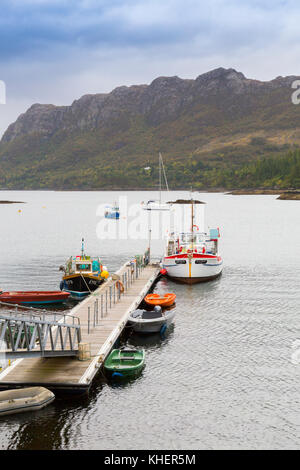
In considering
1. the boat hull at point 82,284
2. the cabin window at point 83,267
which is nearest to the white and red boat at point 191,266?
the boat hull at point 82,284

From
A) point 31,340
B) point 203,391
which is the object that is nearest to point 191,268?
point 203,391

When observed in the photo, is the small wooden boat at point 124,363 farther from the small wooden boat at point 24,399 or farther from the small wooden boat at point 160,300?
the small wooden boat at point 160,300

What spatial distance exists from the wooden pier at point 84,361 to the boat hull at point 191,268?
13.6 metres

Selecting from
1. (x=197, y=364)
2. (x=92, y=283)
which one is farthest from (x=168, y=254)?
(x=197, y=364)

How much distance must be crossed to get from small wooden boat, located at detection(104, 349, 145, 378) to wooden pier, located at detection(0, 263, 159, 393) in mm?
534

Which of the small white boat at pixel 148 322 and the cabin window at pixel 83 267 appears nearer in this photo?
the small white boat at pixel 148 322

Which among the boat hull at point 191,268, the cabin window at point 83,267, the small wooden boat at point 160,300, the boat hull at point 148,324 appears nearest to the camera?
the boat hull at point 148,324

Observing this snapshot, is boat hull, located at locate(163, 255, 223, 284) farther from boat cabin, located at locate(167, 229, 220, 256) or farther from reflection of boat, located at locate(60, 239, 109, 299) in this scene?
reflection of boat, located at locate(60, 239, 109, 299)

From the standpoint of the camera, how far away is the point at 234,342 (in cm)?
3856

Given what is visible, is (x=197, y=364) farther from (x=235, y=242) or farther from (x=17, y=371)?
(x=235, y=242)

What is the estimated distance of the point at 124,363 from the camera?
32406 millimetres

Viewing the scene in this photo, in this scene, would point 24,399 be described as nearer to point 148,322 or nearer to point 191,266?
point 148,322

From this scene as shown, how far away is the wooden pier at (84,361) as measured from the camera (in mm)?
28281
